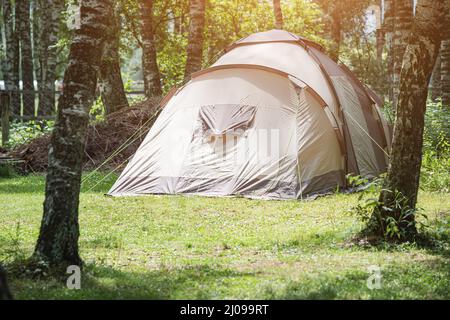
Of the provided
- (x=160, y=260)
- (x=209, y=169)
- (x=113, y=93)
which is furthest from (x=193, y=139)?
(x=113, y=93)

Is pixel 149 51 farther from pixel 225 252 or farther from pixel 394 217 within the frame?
pixel 394 217

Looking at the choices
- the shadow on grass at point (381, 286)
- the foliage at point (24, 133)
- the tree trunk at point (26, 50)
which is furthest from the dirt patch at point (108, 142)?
the shadow on grass at point (381, 286)

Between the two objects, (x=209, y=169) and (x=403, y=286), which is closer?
(x=403, y=286)

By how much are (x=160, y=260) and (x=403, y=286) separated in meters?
2.55

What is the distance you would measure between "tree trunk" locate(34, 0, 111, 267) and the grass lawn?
345 mm

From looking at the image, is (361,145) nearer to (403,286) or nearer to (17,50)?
(403,286)

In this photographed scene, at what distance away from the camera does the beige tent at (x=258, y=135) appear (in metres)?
11.6

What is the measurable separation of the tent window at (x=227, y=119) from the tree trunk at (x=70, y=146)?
5.60m

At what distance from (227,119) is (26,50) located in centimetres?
1564

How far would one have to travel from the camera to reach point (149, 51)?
1841cm

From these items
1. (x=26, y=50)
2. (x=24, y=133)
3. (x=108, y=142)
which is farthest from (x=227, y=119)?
(x=26, y=50)

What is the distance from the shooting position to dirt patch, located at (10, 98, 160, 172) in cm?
1562

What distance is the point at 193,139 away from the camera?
12070 millimetres

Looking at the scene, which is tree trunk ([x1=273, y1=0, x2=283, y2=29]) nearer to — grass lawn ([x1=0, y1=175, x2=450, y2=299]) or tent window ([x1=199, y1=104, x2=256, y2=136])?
tent window ([x1=199, y1=104, x2=256, y2=136])
